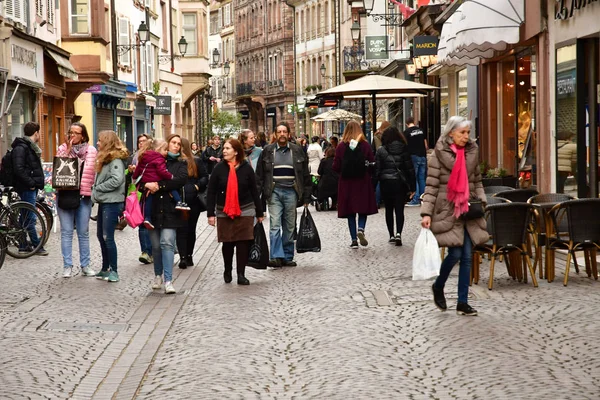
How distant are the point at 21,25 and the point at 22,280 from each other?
1608 centimetres

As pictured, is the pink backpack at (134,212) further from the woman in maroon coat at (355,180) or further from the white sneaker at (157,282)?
the woman in maroon coat at (355,180)

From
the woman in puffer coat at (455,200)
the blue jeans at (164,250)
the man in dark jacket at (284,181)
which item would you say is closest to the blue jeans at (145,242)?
the man in dark jacket at (284,181)

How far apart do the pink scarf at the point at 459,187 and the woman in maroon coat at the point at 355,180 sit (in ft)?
23.9

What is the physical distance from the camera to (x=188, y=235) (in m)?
16.9

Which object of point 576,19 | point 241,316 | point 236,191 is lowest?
point 241,316

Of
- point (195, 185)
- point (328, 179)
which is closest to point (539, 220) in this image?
point (195, 185)

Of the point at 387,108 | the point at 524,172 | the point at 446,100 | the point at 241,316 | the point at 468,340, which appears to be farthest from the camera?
the point at 387,108

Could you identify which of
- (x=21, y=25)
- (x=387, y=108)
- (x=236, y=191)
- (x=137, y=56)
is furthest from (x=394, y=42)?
(x=236, y=191)

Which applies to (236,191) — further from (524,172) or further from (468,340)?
(524,172)

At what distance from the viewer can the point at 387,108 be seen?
175ft

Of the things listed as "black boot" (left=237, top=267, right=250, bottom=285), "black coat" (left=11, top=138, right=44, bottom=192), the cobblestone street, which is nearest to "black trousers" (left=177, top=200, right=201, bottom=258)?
the cobblestone street

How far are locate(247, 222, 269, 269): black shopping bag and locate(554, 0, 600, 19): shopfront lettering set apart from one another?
6.53m

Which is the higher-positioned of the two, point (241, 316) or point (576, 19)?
point (576, 19)

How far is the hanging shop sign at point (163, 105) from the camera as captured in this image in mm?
50875
